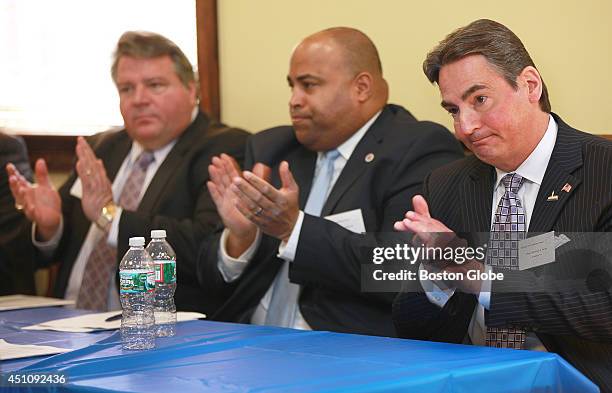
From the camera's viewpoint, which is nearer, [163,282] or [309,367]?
[309,367]

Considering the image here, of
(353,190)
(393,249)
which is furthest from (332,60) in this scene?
(393,249)

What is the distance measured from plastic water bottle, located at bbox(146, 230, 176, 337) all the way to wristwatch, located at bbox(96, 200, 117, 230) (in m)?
1.32

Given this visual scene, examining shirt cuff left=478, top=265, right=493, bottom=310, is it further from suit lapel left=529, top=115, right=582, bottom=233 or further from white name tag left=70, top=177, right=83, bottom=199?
white name tag left=70, top=177, right=83, bottom=199

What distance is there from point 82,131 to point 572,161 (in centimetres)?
320

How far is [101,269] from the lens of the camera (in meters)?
4.53

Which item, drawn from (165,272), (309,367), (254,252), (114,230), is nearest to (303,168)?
(254,252)

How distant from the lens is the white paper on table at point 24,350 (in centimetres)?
254

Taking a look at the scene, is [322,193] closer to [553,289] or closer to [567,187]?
[567,187]

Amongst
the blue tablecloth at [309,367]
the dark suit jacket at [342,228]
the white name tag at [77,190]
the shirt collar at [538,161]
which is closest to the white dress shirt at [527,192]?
the shirt collar at [538,161]

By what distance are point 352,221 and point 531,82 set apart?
103cm

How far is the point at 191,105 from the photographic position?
4.70 meters

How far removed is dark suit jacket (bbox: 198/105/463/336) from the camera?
355 centimetres

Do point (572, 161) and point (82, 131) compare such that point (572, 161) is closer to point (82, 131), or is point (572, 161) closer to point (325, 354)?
point (325, 354)

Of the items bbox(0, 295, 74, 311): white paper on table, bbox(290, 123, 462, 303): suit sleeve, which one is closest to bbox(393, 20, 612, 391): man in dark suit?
bbox(290, 123, 462, 303): suit sleeve
